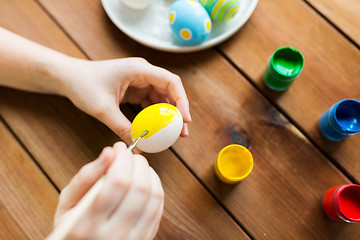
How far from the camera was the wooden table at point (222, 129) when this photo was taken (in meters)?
0.75

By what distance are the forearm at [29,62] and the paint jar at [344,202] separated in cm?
73

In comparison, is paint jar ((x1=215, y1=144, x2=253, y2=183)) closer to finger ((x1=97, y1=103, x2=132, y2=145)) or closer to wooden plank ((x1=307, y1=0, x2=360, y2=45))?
finger ((x1=97, y1=103, x2=132, y2=145))

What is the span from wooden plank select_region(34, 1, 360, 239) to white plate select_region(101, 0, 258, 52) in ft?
0.12

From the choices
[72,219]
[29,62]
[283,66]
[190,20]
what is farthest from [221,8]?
[72,219]

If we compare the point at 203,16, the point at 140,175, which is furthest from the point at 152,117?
the point at 203,16

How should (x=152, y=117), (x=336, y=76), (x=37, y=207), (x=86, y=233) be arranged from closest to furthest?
(x=86, y=233) < (x=152, y=117) < (x=37, y=207) < (x=336, y=76)

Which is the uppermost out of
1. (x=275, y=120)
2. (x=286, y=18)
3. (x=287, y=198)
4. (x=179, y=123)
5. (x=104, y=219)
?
(x=104, y=219)

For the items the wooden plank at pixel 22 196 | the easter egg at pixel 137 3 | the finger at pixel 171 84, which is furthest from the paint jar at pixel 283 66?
the wooden plank at pixel 22 196

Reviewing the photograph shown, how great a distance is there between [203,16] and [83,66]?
1.10ft

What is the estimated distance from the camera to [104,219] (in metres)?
0.42

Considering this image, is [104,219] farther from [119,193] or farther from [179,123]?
[179,123]

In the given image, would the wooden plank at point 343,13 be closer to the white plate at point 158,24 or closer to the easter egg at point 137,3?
the white plate at point 158,24

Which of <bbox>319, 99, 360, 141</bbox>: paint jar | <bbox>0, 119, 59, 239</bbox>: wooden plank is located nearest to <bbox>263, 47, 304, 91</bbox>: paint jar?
<bbox>319, 99, 360, 141</bbox>: paint jar

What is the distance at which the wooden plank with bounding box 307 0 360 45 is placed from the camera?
33.6 inches
